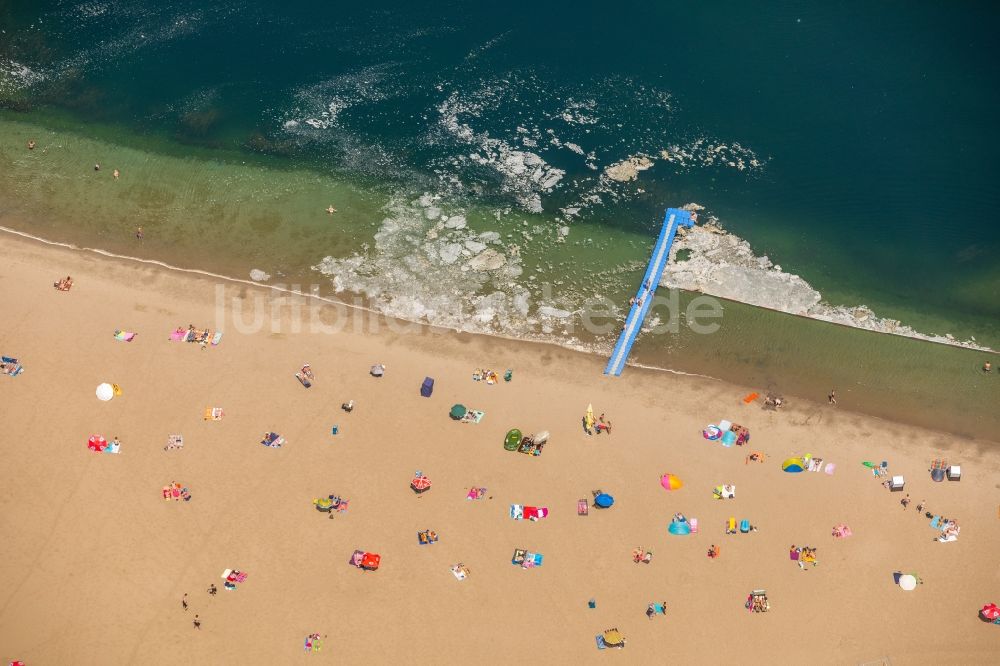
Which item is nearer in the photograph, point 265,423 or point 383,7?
point 265,423

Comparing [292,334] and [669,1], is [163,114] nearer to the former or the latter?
[292,334]

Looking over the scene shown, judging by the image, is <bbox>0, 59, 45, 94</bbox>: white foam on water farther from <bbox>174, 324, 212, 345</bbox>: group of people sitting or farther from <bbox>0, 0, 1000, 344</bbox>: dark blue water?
<bbox>174, 324, 212, 345</bbox>: group of people sitting

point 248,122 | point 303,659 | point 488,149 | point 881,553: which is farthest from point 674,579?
point 248,122

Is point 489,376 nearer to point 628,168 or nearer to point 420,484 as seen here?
point 420,484

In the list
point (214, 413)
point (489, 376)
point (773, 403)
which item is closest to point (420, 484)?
point (489, 376)

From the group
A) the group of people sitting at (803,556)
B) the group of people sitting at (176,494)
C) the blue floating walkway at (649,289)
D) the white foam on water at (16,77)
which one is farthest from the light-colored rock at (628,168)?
the white foam on water at (16,77)

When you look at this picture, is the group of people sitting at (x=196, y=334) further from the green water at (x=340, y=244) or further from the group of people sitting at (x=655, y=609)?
the group of people sitting at (x=655, y=609)
